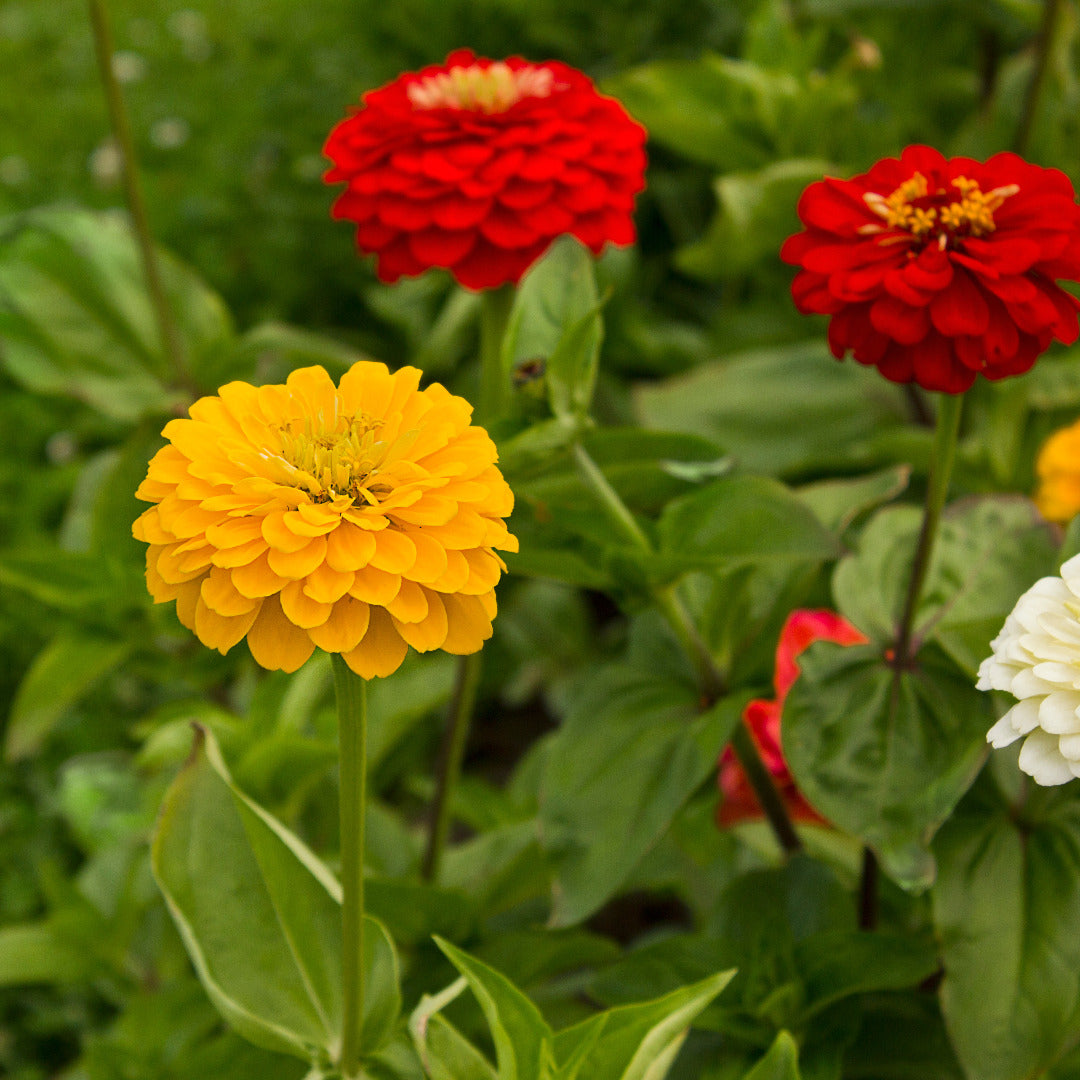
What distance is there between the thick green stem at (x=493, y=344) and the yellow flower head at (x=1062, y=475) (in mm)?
513

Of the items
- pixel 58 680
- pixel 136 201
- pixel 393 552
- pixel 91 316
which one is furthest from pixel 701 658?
pixel 91 316

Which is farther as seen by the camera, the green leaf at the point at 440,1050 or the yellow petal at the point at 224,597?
the green leaf at the point at 440,1050

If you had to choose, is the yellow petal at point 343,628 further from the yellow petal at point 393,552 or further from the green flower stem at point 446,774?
the green flower stem at point 446,774

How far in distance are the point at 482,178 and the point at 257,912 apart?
0.49m

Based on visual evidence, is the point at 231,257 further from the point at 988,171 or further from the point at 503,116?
the point at 988,171

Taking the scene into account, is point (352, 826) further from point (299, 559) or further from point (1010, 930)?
point (1010, 930)

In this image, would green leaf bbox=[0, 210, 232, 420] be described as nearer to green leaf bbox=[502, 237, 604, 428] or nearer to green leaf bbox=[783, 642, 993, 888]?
green leaf bbox=[502, 237, 604, 428]

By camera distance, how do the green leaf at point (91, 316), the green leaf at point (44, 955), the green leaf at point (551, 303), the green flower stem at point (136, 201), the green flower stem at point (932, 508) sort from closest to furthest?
the green flower stem at point (932, 508)
the green leaf at point (551, 303)
the green leaf at point (44, 955)
the green flower stem at point (136, 201)
the green leaf at point (91, 316)

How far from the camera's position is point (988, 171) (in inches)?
26.4

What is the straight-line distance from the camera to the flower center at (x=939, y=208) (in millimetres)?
644

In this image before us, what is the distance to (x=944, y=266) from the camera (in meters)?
0.62

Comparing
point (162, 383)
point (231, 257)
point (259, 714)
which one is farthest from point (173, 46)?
point (259, 714)

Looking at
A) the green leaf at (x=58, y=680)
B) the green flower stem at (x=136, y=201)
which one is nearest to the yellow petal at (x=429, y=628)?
the green leaf at (x=58, y=680)

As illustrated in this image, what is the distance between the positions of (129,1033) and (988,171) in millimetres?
884
